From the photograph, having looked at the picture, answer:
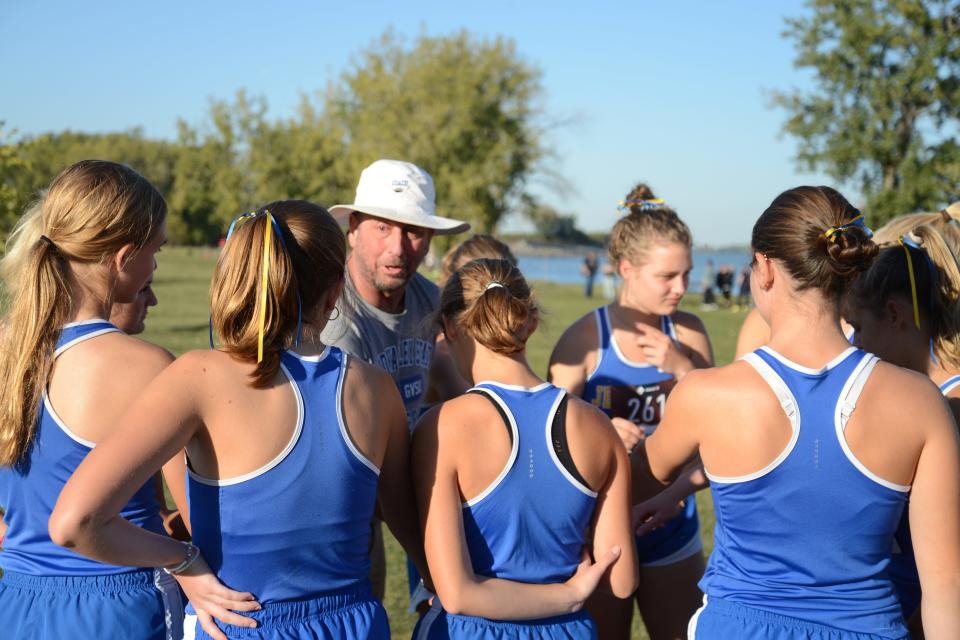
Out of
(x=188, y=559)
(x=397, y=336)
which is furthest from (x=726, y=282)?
(x=188, y=559)

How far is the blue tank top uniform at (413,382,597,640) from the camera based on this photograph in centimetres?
254

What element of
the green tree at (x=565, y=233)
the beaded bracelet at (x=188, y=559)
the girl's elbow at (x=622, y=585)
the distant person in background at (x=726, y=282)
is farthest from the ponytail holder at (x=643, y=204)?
the green tree at (x=565, y=233)

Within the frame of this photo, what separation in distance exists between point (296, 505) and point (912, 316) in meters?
2.15

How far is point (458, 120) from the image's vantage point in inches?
1697

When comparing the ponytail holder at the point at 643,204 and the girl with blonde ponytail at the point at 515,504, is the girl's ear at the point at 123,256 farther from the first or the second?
the ponytail holder at the point at 643,204

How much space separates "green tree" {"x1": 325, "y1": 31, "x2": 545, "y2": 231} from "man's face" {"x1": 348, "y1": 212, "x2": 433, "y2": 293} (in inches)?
1480

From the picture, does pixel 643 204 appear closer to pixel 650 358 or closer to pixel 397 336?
pixel 650 358

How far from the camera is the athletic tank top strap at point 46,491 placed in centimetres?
237

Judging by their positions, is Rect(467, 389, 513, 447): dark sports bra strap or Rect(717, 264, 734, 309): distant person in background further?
Rect(717, 264, 734, 309): distant person in background

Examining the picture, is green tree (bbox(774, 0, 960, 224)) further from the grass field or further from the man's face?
the man's face

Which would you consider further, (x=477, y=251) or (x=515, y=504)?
(x=477, y=251)

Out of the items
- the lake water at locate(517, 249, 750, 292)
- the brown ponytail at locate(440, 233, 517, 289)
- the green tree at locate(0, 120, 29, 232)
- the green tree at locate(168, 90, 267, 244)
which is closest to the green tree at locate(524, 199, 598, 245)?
the lake water at locate(517, 249, 750, 292)

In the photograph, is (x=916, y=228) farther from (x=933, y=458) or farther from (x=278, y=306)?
(x=278, y=306)

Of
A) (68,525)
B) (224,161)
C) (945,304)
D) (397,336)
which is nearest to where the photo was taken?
(68,525)
